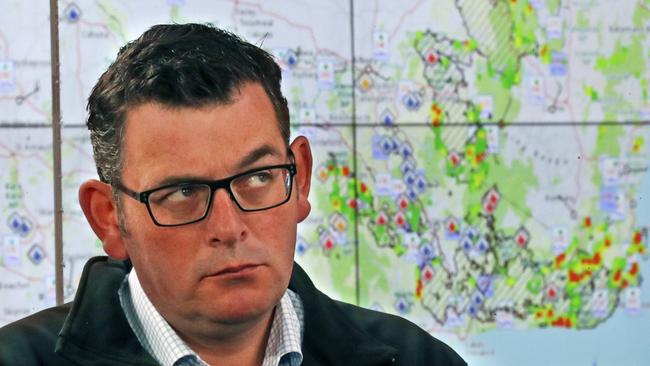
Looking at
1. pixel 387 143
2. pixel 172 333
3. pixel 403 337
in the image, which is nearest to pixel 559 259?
pixel 387 143

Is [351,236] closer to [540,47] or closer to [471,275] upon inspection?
[471,275]

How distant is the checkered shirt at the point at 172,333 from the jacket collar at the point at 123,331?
0.05 ft

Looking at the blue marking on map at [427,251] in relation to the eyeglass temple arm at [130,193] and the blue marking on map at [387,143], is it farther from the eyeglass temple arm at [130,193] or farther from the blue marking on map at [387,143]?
the eyeglass temple arm at [130,193]

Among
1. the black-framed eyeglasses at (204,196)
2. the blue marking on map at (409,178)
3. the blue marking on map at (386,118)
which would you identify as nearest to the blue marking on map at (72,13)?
the blue marking on map at (386,118)

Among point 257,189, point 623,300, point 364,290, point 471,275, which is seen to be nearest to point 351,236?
point 364,290

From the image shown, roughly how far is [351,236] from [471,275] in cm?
30

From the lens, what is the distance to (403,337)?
1.38 metres

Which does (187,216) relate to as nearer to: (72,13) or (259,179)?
(259,179)

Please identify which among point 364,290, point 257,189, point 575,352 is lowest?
point 575,352

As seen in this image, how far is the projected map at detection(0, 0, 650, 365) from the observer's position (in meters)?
2.20

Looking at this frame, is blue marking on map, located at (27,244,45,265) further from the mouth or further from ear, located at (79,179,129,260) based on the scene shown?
the mouth

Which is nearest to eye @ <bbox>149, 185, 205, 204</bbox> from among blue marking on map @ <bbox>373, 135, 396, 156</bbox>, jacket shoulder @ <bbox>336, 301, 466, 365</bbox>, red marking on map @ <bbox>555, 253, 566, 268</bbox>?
jacket shoulder @ <bbox>336, 301, 466, 365</bbox>

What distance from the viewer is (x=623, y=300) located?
2.40m

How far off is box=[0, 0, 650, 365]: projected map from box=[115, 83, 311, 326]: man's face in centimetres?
114
